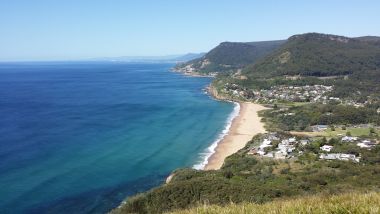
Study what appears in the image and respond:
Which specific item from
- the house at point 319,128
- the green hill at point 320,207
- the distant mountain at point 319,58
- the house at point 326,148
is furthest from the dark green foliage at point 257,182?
the distant mountain at point 319,58

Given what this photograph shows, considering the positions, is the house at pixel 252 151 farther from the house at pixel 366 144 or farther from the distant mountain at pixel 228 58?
the distant mountain at pixel 228 58

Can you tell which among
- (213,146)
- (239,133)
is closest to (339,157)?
(213,146)

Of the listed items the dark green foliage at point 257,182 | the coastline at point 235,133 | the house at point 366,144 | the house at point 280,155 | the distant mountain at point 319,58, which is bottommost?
the coastline at point 235,133

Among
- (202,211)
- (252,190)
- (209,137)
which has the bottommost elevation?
(209,137)

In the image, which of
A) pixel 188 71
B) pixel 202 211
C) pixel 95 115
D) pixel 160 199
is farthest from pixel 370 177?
pixel 188 71

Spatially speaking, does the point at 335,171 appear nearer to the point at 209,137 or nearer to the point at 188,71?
the point at 209,137

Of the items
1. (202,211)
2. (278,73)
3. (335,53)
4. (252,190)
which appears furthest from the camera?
(335,53)

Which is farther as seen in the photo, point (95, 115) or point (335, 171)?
point (95, 115)
